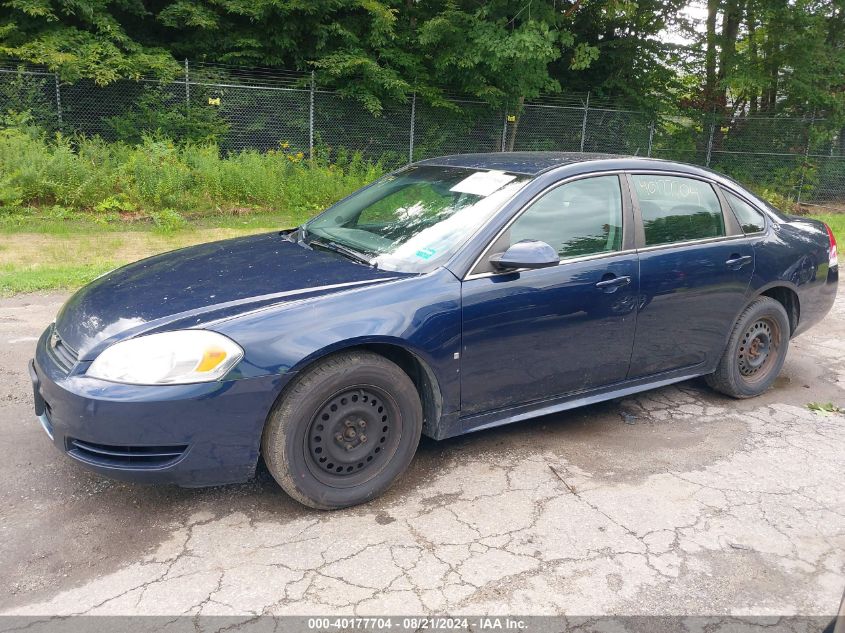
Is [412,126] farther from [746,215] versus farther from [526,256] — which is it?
[526,256]

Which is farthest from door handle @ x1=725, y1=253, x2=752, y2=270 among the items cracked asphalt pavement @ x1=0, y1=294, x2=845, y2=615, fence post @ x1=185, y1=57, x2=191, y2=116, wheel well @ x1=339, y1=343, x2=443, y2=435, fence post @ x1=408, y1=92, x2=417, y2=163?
fence post @ x1=185, y1=57, x2=191, y2=116

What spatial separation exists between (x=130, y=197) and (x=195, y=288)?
29.1ft

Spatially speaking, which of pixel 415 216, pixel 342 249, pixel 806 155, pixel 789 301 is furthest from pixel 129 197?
pixel 806 155

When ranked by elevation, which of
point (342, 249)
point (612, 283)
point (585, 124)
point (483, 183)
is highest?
point (585, 124)

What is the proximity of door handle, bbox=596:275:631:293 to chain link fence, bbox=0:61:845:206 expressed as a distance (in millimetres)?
11512

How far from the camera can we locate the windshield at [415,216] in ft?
12.0

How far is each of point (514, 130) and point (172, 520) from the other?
1484 centimetres

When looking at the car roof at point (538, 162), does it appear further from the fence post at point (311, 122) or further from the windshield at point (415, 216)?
the fence post at point (311, 122)

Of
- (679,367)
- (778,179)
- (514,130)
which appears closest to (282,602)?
(679,367)

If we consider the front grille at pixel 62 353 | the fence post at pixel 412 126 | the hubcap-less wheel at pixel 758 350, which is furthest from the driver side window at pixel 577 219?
the fence post at pixel 412 126

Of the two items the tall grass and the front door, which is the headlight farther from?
the tall grass

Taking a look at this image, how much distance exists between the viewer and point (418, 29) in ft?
52.1

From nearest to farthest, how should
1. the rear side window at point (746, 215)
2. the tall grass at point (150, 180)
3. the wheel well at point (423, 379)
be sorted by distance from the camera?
the wheel well at point (423, 379) < the rear side window at point (746, 215) < the tall grass at point (150, 180)

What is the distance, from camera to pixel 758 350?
4.90 meters
